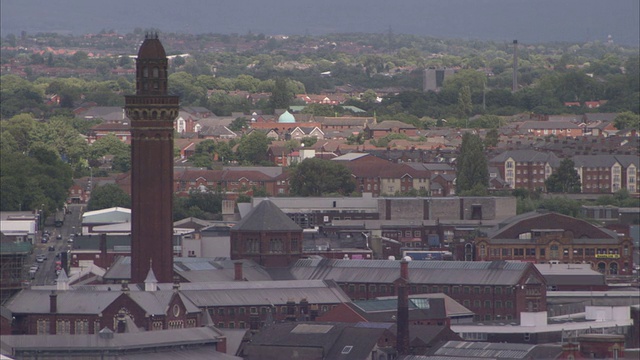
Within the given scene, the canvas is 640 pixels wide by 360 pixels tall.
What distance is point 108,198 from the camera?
524ft

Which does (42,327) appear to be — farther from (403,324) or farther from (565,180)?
(565,180)

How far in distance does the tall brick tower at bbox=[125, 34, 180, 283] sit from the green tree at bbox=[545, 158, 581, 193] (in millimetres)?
85489

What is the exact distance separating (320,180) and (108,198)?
14930mm

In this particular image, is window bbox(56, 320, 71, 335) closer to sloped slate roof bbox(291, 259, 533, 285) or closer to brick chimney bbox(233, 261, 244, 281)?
brick chimney bbox(233, 261, 244, 281)

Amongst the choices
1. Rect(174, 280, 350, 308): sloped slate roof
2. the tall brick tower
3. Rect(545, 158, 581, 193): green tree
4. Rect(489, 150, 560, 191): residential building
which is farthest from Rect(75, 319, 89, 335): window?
Rect(489, 150, 560, 191): residential building

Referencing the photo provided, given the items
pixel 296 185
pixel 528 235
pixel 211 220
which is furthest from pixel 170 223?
pixel 296 185

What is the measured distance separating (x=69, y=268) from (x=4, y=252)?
3111 cm

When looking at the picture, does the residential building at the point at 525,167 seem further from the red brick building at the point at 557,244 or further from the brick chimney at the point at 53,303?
the brick chimney at the point at 53,303

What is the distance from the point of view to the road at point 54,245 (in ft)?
399

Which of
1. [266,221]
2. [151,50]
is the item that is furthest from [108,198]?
[151,50]

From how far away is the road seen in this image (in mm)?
121750

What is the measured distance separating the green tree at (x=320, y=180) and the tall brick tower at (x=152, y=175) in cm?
6541

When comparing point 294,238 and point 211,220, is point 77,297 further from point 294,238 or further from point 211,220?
point 211,220

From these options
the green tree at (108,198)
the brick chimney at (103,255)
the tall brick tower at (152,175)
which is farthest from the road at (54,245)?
the tall brick tower at (152,175)
